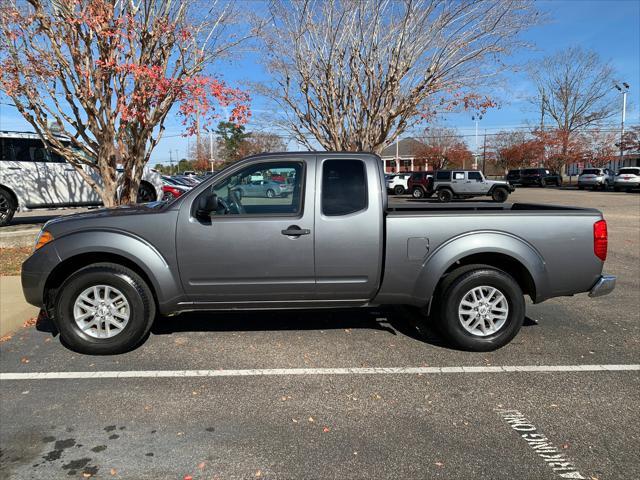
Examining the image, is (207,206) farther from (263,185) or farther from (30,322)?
(30,322)

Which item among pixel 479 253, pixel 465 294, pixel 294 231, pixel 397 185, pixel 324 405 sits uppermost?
pixel 397 185

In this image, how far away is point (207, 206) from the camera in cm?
416

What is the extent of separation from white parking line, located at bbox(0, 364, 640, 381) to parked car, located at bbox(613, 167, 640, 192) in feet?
119

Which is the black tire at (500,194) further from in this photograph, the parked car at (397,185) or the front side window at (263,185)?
the front side window at (263,185)

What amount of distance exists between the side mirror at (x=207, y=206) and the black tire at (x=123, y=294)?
83 centimetres

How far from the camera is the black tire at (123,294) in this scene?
14.1 ft

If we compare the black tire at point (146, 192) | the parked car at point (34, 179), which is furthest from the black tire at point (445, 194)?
the parked car at point (34, 179)

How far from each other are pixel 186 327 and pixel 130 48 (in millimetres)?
6254

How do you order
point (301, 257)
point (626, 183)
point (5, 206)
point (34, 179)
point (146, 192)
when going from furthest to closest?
1. point (626, 183)
2. point (146, 192)
3. point (34, 179)
4. point (5, 206)
5. point (301, 257)

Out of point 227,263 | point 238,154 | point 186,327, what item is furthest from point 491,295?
point 238,154

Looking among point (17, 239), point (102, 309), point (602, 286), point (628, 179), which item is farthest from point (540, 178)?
point (102, 309)

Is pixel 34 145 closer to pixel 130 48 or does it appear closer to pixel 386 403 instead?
pixel 130 48

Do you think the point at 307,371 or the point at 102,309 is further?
the point at 102,309

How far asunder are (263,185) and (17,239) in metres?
7.13
